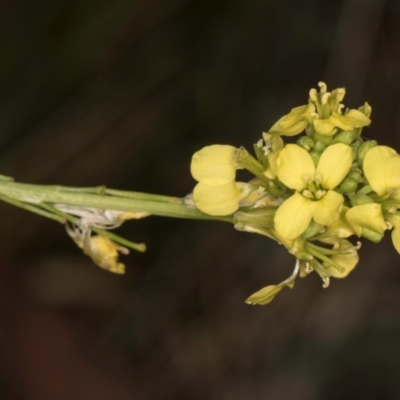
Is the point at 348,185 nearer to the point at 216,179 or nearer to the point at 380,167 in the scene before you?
the point at 380,167

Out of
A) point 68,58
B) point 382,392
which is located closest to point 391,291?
point 382,392

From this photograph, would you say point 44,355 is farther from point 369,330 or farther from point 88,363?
point 369,330

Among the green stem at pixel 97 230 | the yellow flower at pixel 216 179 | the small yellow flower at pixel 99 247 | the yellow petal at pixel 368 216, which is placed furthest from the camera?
the small yellow flower at pixel 99 247

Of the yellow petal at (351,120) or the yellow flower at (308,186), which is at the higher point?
the yellow petal at (351,120)

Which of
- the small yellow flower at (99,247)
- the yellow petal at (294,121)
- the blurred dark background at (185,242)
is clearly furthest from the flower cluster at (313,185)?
the blurred dark background at (185,242)

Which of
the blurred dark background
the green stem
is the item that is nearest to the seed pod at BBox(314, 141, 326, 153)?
the green stem

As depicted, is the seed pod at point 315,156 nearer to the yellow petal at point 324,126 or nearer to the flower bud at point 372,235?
the yellow petal at point 324,126

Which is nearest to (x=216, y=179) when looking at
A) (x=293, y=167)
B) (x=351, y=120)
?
(x=293, y=167)
